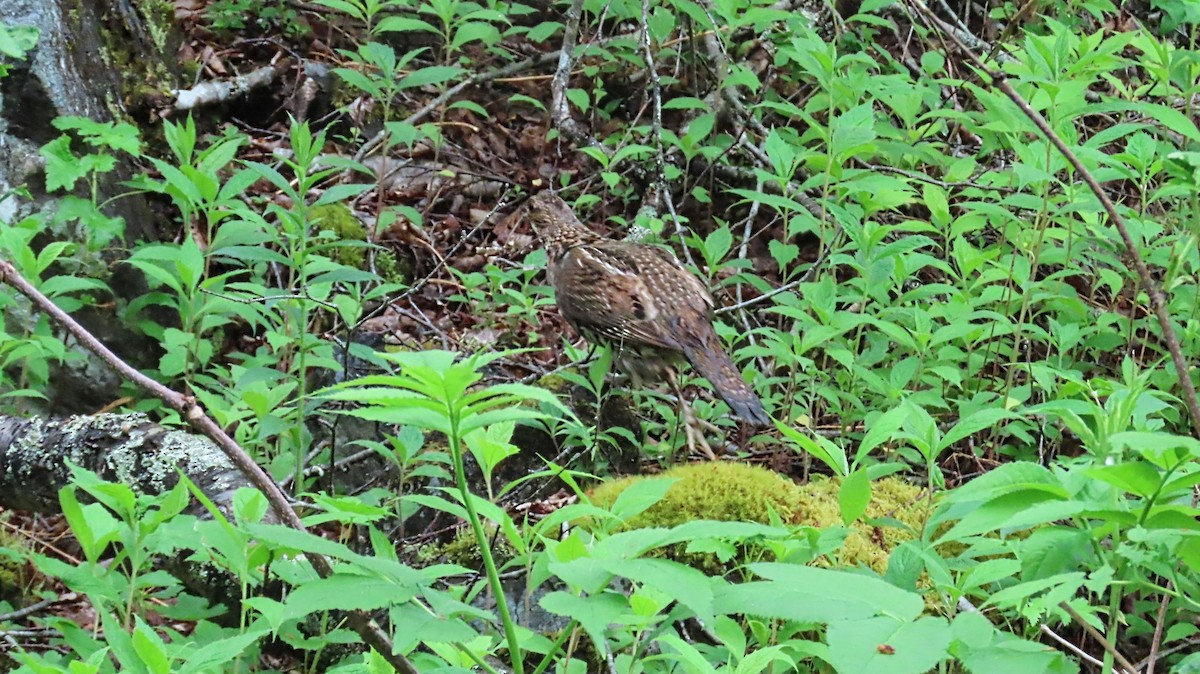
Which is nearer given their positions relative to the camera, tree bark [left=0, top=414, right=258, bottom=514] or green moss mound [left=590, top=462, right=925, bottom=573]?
green moss mound [left=590, top=462, right=925, bottom=573]

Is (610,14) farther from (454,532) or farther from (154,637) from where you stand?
(154,637)

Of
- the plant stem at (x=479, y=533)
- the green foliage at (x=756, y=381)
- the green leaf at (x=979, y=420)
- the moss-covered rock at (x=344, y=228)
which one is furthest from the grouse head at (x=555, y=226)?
the plant stem at (x=479, y=533)

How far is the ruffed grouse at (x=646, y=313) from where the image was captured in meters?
4.70

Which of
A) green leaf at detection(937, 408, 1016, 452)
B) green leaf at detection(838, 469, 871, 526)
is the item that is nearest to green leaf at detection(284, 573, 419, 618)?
green leaf at detection(838, 469, 871, 526)

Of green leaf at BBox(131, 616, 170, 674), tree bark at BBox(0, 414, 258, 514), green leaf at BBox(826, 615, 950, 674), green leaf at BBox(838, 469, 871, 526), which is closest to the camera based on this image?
green leaf at BBox(826, 615, 950, 674)

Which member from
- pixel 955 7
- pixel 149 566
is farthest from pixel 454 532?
pixel 955 7

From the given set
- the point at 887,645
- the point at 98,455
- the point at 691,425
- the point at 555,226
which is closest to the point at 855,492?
the point at 887,645

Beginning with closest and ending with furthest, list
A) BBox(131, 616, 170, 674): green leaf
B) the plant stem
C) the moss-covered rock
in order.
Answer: the plant stem → BBox(131, 616, 170, 674): green leaf → the moss-covered rock

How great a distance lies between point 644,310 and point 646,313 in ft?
0.07

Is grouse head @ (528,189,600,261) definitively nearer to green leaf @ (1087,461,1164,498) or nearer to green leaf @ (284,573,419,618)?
green leaf @ (284,573,419,618)

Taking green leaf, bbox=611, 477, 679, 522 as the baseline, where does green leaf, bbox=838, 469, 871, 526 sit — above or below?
below

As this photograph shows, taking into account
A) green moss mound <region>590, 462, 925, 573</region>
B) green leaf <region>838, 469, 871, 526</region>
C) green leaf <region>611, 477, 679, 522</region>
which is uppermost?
green leaf <region>611, 477, 679, 522</region>

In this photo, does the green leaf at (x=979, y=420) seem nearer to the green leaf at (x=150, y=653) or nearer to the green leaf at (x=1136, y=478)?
the green leaf at (x=1136, y=478)

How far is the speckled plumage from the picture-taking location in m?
4.70
